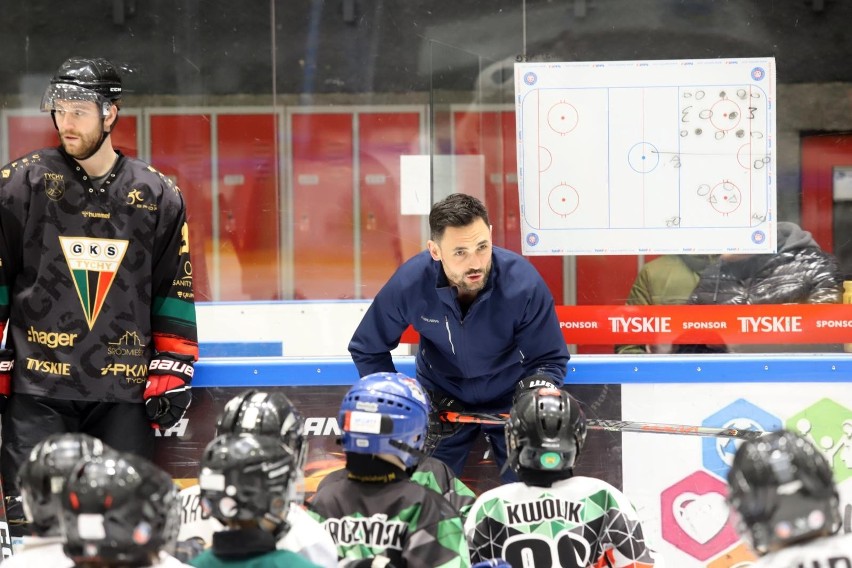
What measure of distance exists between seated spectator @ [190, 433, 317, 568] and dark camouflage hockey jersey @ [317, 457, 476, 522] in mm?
563

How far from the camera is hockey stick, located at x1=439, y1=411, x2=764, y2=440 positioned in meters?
3.59

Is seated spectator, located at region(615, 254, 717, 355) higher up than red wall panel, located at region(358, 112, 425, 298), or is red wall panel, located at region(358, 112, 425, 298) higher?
red wall panel, located at region(358, 112, 425, 298)

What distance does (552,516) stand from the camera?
275 centimetres

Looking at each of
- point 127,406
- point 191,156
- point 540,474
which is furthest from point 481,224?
point 191,156

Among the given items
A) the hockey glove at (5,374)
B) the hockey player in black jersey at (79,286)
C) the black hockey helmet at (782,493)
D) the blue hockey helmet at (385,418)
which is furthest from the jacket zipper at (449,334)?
the black hockey helmet at (782,493)

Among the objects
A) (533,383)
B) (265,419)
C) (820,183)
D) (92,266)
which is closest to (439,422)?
(533,383)

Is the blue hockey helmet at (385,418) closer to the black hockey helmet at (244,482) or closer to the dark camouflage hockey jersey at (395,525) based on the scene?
the dark camouflage hockey jersey at (395,525)

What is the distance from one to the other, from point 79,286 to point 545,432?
1456 millimetres

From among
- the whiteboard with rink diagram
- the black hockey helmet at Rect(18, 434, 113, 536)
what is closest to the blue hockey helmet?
the black hockey helmet at Rect(18, 434, 113, 536)

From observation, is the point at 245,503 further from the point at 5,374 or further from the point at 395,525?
the point at 5,374

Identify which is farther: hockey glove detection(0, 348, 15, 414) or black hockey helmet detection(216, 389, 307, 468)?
hockey glove detection(0, 348, 15, 414)

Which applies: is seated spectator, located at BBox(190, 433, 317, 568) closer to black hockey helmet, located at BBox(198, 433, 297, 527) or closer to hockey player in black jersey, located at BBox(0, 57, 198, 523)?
black hockey helmet, located at BBox(198, 433, 297, 527)

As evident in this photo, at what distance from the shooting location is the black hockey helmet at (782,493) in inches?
77.5

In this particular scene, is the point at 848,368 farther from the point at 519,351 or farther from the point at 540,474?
the point at 540,474
